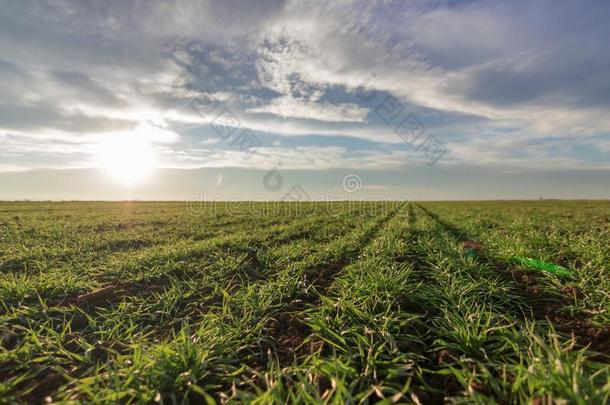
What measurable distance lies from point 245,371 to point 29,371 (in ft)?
6.14

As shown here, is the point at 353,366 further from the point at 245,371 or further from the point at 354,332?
the point at 245,371

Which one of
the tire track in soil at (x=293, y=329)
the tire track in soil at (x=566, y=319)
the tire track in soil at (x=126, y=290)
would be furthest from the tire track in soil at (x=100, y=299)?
the tire track in soil at (x=566, y=319)

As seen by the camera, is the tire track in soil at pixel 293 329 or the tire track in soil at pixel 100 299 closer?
the tire track in soil at pixel 100 299

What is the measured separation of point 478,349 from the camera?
9.26 feet

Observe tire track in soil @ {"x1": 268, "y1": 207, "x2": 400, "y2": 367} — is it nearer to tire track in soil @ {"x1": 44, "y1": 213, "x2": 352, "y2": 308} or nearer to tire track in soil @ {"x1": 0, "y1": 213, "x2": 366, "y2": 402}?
tire track in soil @ {"x1": 0, "y1": 213, "x2": 366, "y2": 402}

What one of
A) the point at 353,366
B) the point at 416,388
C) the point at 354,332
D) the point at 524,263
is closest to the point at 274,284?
the point at 354,332

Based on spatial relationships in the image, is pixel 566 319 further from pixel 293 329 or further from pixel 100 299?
pixel 100 299

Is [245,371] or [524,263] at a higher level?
[524,263]

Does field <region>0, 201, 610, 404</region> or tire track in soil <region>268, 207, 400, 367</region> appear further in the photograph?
tire track in soil <region>268, 207, 400, 367</region>

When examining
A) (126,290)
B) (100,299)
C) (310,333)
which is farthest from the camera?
(126,290)

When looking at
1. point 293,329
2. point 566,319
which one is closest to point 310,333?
point 293,329

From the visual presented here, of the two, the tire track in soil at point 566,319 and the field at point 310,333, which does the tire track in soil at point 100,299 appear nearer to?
the field at point 310,333

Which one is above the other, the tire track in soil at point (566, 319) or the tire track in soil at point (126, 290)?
the tire track in soil at point (566, 319)

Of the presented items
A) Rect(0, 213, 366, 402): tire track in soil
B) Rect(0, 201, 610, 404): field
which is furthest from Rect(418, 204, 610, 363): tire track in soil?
Rect(0, 213, 366, 402): tire track in soil
